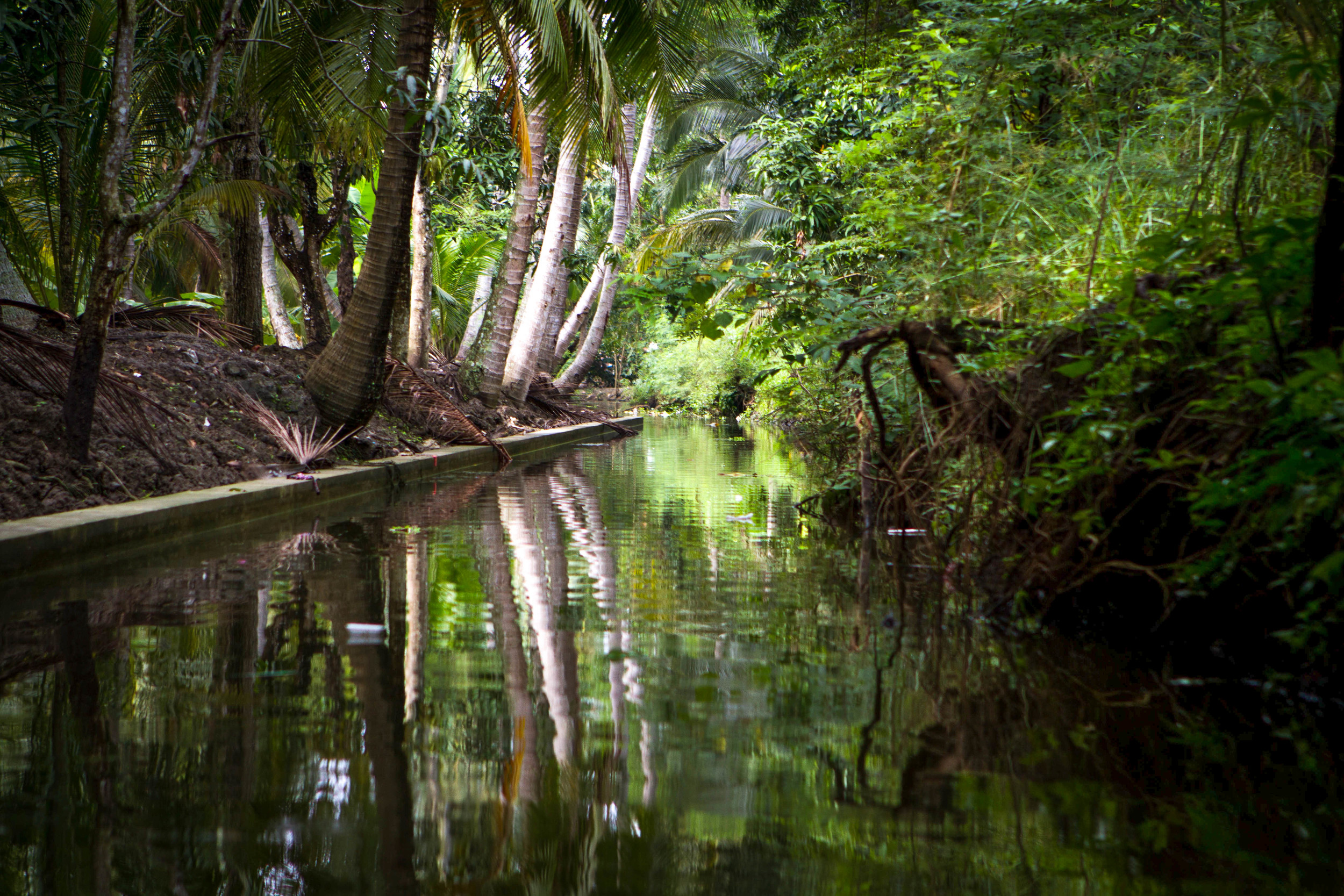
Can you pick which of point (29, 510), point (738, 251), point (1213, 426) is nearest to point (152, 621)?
point (29, 510)

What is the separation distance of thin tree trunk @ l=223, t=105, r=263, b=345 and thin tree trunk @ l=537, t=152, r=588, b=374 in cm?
433

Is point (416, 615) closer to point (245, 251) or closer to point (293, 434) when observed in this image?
point (293, 434)

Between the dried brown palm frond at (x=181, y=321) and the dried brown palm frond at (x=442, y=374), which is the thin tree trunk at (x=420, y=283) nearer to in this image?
the dried brown palm frond at (x=442, y=374)

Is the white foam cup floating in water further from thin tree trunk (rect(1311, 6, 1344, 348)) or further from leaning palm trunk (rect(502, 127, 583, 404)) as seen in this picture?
leaning palm trunk (rect(502, 127, 583, 404))

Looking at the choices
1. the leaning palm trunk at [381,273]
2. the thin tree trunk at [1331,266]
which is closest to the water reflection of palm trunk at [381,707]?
the thin tree trunk at [1331,266]

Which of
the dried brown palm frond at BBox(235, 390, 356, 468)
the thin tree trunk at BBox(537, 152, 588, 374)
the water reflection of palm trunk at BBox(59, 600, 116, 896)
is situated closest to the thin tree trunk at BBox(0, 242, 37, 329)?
the dried brown palm frond at BBox(235, 390, 356, 468)

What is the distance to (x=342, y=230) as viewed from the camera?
17891 mm

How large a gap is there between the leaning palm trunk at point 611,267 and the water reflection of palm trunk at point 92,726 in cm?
1243

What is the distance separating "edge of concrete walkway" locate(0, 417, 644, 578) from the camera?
20.4ft

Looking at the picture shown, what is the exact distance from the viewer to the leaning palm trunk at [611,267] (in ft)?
70.6

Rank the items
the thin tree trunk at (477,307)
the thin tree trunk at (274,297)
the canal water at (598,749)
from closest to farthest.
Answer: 1. the canal water at (598,749)
2. the thin tree trunk at (274,297)
3. the thin tree trunk at (477,307)

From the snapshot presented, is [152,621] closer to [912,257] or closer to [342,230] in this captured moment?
[912,257]

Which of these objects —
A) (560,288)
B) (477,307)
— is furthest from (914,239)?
(477,307)

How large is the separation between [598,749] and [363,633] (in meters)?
1.88
